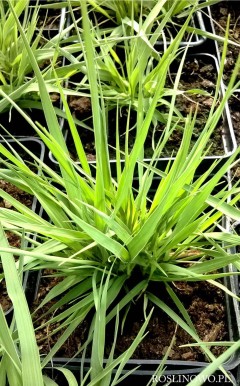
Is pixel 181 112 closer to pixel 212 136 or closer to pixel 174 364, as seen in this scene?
pixel 212 136

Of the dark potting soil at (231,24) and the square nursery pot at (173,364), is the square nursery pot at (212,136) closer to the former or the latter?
the dark potting soil at (231,24)

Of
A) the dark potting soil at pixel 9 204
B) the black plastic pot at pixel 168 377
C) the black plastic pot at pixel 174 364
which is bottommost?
the black plastic pot at pixel 168 377

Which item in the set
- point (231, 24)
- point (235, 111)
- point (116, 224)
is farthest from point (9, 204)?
point (231, 24)

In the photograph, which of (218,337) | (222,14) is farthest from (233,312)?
(222,14)

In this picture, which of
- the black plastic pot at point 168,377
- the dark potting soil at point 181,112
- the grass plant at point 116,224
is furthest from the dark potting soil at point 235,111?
the black plastic pot at point 168,377

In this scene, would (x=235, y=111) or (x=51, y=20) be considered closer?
(x=235, y=111)

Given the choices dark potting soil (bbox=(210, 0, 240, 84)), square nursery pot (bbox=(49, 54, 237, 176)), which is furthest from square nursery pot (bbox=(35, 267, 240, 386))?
dark potting soil (bbox=(210, 0, 240, 84))

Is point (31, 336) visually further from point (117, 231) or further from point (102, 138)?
point (102, 138)
